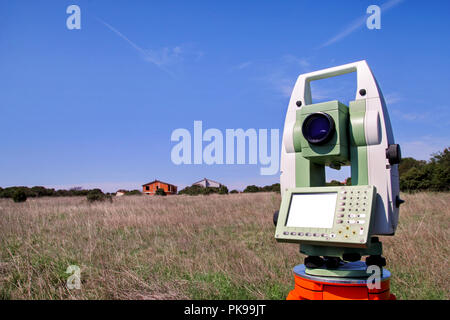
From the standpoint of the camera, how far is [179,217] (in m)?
7.57

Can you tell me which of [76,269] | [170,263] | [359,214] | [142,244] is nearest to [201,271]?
[170,263]

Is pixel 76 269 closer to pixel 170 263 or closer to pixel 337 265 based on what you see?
pixel 170 263

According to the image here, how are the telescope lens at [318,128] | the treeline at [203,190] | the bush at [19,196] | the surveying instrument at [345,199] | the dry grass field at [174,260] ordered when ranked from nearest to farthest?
the surveying instrument at [345,199], the telescope lens at [318,128], the dry grass field at [174,260], the bush at [19,196], the treeline at [203,190]

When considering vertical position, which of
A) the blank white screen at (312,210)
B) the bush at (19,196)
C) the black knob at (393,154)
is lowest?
the bush at (19,196)

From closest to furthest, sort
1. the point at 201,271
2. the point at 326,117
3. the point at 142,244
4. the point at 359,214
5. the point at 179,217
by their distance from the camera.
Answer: the point at 359,214, the point at 326,117, the point at 201,271, the point at 142,244, the point at 179,217

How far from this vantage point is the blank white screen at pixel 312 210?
1.75 metres

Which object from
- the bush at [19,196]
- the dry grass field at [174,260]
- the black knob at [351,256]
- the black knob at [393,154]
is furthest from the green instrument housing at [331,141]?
the bush at [19,196]

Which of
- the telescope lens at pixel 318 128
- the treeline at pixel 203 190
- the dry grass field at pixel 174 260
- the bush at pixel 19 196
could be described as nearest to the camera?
the telescope lens at pixel 318 128

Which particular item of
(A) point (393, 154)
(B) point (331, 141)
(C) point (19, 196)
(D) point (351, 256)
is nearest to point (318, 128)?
(B) point (331, 141)

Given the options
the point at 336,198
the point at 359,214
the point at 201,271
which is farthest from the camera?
the point at 201,271

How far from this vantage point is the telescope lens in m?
1.87

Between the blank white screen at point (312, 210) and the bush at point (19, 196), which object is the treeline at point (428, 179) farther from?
the bush at point (19, 196)

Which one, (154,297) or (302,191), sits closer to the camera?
(302,191)
